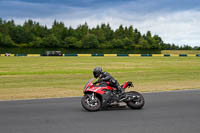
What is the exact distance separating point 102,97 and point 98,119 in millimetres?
1115

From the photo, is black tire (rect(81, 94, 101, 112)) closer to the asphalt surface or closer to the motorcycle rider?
the asphalt surface

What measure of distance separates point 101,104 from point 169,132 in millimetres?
2885

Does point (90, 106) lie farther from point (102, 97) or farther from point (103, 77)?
point (103, 77)

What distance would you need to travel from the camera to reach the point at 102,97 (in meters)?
9.00

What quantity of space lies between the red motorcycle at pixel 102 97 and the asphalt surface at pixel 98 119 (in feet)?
0.75

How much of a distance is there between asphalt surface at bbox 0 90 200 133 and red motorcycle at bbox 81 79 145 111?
23 cm

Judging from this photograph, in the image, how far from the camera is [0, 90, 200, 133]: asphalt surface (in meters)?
6.89

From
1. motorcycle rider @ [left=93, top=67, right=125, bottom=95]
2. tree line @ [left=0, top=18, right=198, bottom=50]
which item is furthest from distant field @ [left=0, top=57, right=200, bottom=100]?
tree line @ [left=0, top=18, right=198, bottom=50]

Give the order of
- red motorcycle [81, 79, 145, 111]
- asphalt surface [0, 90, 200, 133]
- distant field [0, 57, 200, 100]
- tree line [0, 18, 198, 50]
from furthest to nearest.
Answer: tree line [0, 18, 198, 50], distant field [0, 57, 200, 100], red motorcycle [81, 79, 145, 111], asphalt surface [0, 90, 200, 133]

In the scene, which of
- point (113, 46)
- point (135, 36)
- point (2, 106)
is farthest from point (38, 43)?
point (2, 106)

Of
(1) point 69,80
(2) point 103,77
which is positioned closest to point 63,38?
(1) point 69,80

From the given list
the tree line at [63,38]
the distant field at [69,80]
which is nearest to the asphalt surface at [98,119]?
the distant field at [69,80]

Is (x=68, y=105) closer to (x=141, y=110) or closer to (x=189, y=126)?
(x=141, y=110)

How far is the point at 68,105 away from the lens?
1043 cm
